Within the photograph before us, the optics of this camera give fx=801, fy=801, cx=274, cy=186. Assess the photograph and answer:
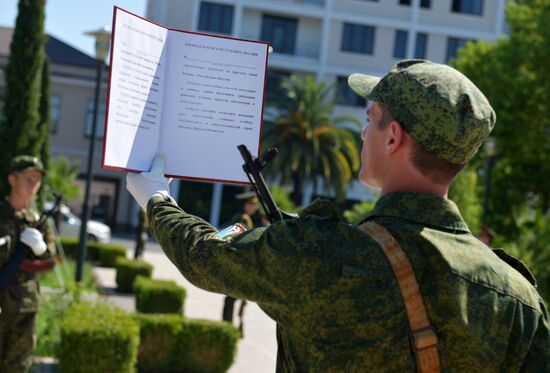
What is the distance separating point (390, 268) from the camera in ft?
6.04

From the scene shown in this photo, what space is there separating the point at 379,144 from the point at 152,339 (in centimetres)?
633

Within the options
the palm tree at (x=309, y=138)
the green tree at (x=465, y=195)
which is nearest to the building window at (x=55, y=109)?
the palm tree at (x=309, y=138)

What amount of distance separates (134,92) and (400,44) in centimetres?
4070

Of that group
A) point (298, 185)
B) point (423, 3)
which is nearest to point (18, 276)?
point (298, 185)

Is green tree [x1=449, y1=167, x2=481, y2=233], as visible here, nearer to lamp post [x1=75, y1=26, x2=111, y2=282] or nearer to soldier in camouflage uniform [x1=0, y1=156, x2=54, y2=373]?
lamp post [x1=75, y1=26, x2=111, y2=282]

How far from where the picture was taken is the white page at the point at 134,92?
2348 millimetres

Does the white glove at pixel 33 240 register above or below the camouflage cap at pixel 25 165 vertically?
below

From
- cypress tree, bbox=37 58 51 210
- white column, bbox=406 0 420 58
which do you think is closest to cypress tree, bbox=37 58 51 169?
cypress tree, bbox=37 58 51 210

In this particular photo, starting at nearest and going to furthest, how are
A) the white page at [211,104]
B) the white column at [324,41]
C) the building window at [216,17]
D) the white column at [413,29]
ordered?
1. the white page at [211,104]
2. the building window at [216,17]
3. the white column at [324,41]
4. the white column at [413,29]

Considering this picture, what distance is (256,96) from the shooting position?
2625mm

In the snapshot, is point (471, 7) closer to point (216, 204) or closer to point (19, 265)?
point (216, 204)

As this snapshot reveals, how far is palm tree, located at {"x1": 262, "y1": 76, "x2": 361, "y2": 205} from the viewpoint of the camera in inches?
1324

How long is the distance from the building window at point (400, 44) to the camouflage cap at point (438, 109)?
40.7 meters

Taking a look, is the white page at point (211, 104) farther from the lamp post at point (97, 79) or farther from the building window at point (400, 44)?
the building window at point (400, 44)
